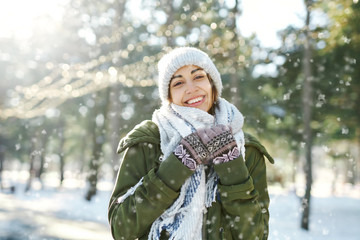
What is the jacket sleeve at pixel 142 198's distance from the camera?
6.53 ft

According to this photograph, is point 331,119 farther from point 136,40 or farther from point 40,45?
point 40,45

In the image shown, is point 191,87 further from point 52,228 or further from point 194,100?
point 52,228

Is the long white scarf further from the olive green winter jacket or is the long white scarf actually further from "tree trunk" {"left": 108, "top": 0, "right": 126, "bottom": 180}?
"tree trunk" {"left": 108, "top": 0, "right": 126, "bottom": 180}

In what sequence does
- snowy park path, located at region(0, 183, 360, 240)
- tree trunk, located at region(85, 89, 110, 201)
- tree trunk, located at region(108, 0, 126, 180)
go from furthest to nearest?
tree trunk, located at region(85, 89, 110, 201) < tree trunk, located at region(108, 0, 126, 180) < snowy park path, located at region(0, 183, 360, 240)

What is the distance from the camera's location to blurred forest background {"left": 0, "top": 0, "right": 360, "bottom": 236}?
1114 centimetres

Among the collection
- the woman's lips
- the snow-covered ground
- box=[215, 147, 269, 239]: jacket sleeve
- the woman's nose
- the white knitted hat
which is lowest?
the snow-covered ground

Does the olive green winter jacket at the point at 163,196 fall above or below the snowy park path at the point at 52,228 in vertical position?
above

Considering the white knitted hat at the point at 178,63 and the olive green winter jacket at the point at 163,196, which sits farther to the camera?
the white knitted hat at the point at 178,63

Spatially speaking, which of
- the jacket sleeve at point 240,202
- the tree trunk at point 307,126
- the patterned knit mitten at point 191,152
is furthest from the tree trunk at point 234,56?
the patterned knit mitten at point 191,152

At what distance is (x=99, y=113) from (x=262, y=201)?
66.0 feet

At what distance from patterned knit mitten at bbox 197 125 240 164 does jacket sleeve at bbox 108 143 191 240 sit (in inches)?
6.9

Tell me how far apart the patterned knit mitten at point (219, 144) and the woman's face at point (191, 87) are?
0.37 m

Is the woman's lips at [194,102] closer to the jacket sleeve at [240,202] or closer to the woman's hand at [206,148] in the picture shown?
the woman's hand at [206,148]

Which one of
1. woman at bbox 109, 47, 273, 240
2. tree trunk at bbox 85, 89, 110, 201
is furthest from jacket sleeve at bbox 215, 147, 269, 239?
tree trunk at bbox 85, 89, 110, 201
